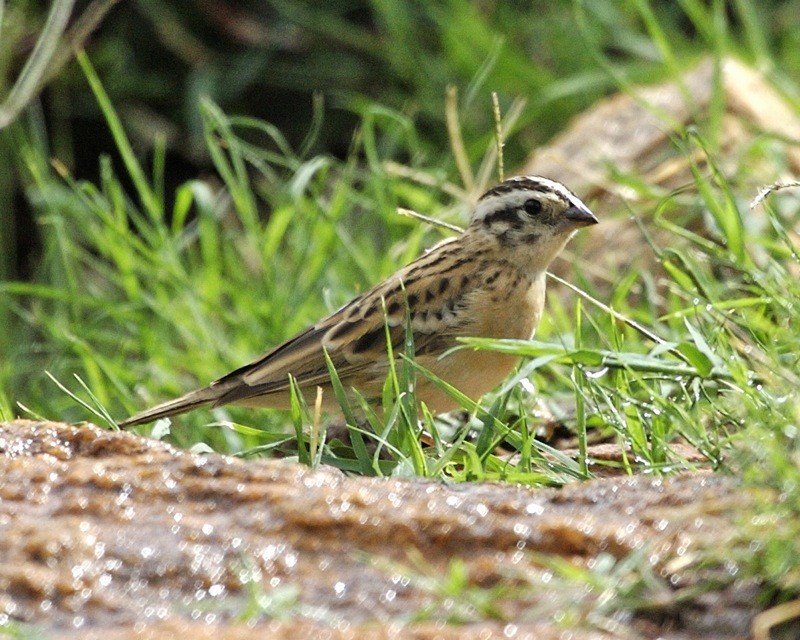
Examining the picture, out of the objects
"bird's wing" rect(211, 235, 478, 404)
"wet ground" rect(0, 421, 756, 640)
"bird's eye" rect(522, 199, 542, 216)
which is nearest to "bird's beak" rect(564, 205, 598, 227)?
"bird's eye" rect(522, 199, 542, 216)

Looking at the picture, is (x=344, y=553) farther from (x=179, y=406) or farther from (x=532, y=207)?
(x=532, y=207)

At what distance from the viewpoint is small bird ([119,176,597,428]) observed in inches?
205

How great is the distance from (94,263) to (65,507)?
3.27 meters

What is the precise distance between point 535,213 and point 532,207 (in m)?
0.03

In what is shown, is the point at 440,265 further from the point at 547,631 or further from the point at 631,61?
the point at 631,61

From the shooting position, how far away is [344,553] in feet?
10.3

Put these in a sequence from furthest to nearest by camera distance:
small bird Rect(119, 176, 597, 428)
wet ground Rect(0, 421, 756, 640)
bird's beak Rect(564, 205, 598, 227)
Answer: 1. bird's beak Rect(564, 205, 598, 227)
2. small bird Rect(119, 176, 597, 428)
3. wet ground Rect(0, 421, 756, 640)

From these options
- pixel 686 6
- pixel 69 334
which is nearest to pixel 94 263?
pixel 69 334

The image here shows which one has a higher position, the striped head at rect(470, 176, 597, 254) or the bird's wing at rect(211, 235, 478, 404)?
the striped head at rect(470, 176, 597, 254)

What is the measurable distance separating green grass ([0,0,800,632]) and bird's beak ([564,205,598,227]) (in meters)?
0.26

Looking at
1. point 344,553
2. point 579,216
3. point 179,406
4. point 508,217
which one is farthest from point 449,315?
point 344,553

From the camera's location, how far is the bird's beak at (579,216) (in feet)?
18.0

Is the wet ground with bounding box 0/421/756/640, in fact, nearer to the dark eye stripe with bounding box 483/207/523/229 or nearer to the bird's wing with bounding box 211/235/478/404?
the bird's wing with bounding box 211/235/478/404

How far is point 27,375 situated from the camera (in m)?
7.40
